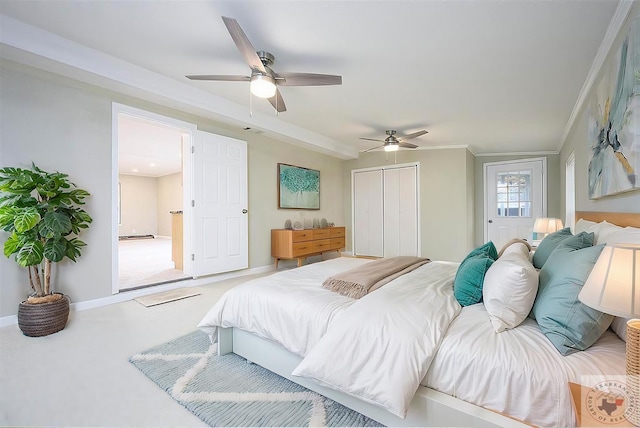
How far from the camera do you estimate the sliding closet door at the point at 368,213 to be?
6.53 metres

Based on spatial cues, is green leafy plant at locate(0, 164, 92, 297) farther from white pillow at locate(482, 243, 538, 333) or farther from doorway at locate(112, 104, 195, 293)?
white pillow at locate(482, 243, 538, 333)

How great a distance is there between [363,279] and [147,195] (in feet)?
35.6

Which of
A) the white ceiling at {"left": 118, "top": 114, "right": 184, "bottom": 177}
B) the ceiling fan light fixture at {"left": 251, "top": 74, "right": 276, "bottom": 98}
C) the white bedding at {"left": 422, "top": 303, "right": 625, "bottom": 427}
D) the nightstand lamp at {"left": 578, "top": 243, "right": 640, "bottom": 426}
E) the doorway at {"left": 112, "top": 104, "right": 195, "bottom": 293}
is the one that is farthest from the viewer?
the white ceiling at {"left": 118, "top": 114, "right": 184, "bottom": 177}

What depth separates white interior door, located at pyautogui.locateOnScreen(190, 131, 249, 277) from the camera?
4012 millimetres

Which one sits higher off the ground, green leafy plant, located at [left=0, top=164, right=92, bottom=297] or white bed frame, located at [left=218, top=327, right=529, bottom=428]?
green leafy plant, located at [left=0, top=164, right=92, bottom=297]

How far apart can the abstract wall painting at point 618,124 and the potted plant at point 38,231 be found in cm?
415

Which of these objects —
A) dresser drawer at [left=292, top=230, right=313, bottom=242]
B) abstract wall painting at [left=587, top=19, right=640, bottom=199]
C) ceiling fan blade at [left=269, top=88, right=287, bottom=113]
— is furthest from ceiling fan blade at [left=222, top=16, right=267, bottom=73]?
dresser drawer at [left=292, top=230, right=313, bottom=242]

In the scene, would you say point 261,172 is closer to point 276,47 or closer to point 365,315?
point 276,47

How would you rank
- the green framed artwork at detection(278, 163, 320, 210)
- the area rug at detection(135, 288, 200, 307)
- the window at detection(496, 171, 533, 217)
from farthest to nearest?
the window at detection(496, 171, 533, 217) < the green framed artwork at detection(278, 163, 320, 210) < the area rug at detection(135, 288, 200, 307)

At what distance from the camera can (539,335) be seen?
123 centimetres

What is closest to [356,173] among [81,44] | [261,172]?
[261,172]

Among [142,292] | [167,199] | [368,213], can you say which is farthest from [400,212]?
[167,199]

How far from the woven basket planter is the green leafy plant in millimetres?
234

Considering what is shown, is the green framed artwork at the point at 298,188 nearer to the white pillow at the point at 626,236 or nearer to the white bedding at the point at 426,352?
the white bedding at the point at 426,352
